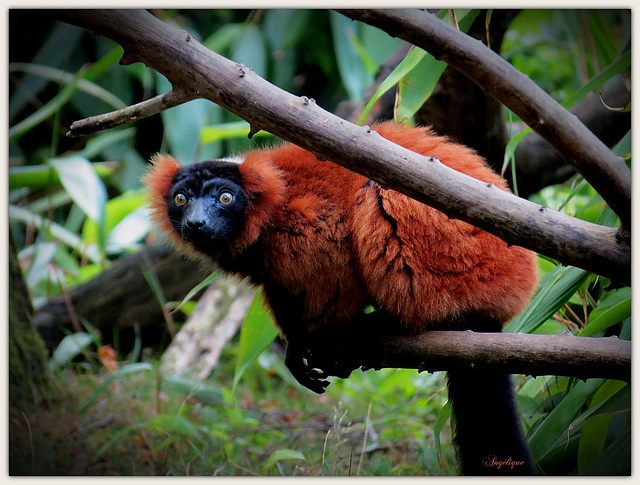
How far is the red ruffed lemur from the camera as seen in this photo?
7.27ft

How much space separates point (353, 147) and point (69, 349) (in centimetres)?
332

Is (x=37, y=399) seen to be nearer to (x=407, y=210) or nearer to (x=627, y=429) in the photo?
(x=407, y=210)

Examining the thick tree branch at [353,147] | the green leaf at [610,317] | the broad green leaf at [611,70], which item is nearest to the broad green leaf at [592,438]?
the green leaf at [610,317]

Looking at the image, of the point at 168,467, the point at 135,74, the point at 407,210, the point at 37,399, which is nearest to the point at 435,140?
the point at 407,210

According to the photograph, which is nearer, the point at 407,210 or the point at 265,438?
the point at 407,210

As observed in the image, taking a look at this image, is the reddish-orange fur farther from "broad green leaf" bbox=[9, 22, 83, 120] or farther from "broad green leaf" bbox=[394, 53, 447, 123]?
"broad green leaf" bbox=[9, 22, 83, 120]

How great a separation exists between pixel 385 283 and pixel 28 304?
226 cm

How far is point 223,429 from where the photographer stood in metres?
3.61

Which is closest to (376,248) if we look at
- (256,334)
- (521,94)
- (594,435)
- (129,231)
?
(521,94)

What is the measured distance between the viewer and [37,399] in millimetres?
3361

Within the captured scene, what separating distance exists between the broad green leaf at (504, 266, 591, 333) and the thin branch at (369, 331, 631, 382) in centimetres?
36

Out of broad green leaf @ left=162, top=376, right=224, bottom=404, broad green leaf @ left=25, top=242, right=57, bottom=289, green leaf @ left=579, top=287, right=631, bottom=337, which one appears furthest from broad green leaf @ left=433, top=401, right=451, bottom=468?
broad green leaf @ left=25, top=242, right=57, bottom=289

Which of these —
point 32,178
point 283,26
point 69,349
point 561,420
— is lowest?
point 69,349

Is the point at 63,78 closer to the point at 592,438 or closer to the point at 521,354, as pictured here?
the point at 521,354
